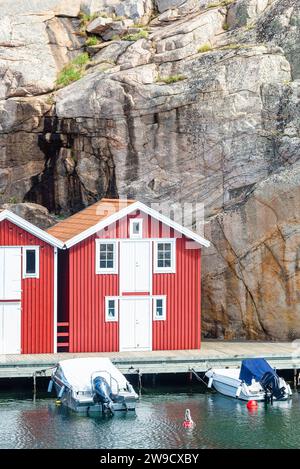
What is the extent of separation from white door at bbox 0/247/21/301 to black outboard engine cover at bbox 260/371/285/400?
11.2 m

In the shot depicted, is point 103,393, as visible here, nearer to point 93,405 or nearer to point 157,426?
point 93,405

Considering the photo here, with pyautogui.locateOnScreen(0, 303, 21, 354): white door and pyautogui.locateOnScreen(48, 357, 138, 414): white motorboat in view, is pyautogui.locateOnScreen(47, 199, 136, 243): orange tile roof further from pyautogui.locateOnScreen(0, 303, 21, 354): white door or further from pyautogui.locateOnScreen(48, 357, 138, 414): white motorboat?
pyautogui.locateOnScreen(48, 357, 138, 414): white motorboat

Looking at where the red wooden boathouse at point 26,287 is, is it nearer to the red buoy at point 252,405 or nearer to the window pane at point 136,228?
the window pane at point 136,228

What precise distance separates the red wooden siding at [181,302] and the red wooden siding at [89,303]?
6.56ft

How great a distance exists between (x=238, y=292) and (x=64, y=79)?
639 inches

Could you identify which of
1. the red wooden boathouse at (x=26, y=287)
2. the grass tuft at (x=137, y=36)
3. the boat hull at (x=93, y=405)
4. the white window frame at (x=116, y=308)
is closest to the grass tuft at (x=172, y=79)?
the grass tuft at (x=137, y=36)

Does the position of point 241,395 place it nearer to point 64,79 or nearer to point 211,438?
point 211,438

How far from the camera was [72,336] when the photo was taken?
48.9 meters

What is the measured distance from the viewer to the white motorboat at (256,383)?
44.3m

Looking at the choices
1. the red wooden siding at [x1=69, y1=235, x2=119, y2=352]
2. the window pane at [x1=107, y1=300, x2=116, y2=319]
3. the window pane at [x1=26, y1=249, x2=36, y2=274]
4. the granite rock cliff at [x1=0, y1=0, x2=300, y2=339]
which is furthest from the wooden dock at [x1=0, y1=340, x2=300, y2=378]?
the granite rock cliff at [x1=0, y1=0, x2=300, y2=339]

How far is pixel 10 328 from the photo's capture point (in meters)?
48.2

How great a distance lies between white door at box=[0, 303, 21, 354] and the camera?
4812cm

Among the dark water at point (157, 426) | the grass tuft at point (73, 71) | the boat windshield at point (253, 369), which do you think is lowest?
the dark water at point (157, 426)

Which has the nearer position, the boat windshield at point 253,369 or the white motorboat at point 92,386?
the white motorboat at point 92,386
